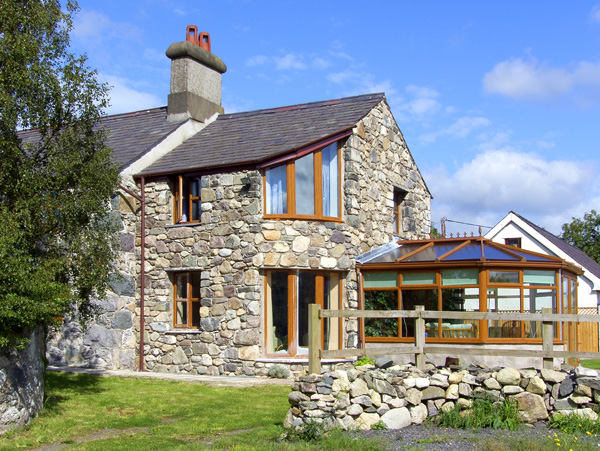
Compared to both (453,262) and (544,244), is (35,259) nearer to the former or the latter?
(453,262)

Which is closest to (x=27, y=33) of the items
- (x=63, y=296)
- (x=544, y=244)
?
(x=63, y=296)

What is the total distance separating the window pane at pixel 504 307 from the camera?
16391 millimetres

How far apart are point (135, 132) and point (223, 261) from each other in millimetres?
6446

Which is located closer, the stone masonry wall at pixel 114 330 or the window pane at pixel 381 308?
the stone masonry wall at pixel 114 330

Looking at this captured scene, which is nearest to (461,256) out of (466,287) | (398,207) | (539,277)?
A: (466,287)

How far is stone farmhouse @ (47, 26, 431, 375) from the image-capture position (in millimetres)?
16688

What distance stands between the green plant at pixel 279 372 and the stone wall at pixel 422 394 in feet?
19.1

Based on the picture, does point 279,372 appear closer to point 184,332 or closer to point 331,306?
point 331,306

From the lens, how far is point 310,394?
9945mm

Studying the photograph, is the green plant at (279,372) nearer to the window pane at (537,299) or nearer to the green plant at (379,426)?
the window pane at (537,299)

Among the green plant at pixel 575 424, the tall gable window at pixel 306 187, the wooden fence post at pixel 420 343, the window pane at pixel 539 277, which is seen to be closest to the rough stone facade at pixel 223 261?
the tall gable window at pixel 306 187

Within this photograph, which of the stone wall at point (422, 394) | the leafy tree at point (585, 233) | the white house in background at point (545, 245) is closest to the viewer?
the stone wall at point (422, 394)

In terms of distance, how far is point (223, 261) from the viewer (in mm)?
16953

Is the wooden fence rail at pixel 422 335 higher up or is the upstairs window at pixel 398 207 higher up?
the upstairs window at pixel 398 207
